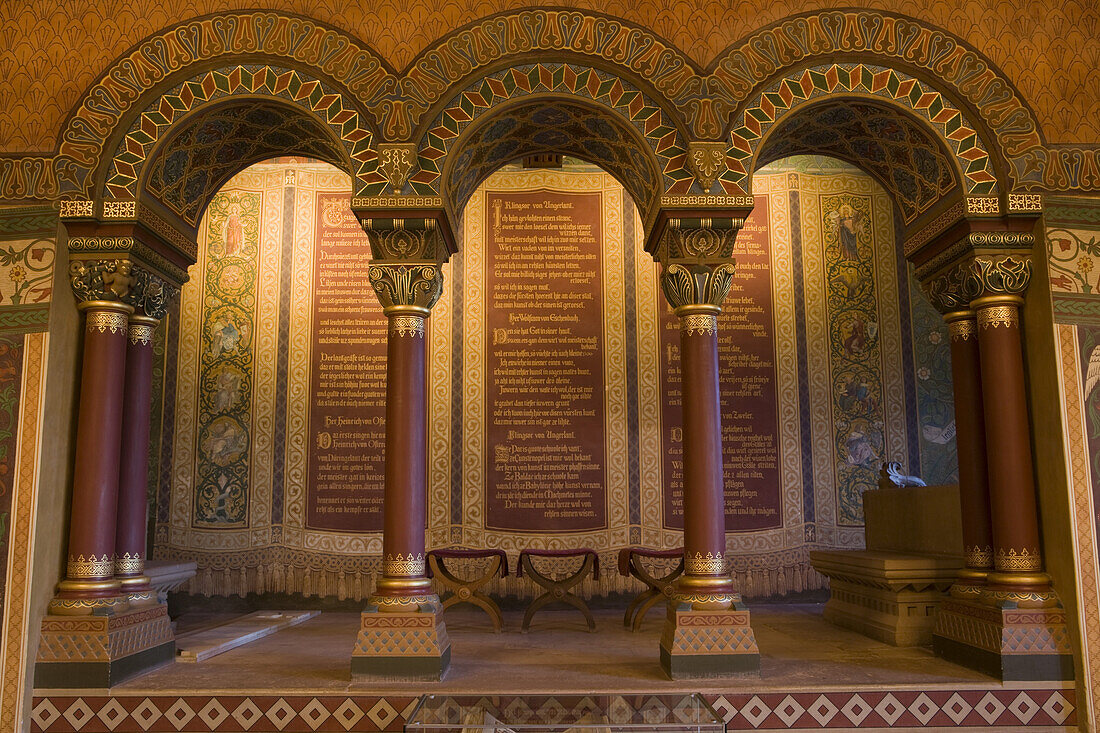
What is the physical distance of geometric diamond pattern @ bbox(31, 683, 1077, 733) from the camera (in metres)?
5.30

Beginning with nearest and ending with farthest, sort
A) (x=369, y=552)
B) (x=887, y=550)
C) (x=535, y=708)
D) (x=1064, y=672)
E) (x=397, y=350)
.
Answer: (x=535, y=708) → (x=1064, y=672) → (x=397, y=350) → (x=887, y=550) → (x=369, y=552)

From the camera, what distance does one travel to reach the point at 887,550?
779cm

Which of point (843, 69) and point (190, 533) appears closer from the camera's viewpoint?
point (843, 69)

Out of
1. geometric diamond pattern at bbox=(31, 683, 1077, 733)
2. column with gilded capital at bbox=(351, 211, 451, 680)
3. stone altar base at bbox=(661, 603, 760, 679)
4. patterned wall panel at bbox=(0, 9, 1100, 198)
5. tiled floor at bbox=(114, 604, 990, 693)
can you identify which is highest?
patterned wall panel at bbox=(0, 9, 1100, 198)

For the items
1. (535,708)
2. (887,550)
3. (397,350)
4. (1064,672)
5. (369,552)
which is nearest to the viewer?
(535,708)

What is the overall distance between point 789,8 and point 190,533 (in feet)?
25.4

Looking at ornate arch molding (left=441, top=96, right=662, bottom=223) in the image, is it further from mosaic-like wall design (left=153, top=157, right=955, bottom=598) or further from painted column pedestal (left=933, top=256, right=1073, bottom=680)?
painted column pedestal (left=933, top=256, right=1073, bottom=680)

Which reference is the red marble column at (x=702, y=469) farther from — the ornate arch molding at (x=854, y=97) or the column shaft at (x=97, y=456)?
the column shaft at (x=97, y=456)

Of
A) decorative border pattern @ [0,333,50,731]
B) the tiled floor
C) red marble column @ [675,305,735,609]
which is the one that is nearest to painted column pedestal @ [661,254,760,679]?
red marble column @ [675,305,735,609]

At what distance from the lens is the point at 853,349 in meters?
9.59

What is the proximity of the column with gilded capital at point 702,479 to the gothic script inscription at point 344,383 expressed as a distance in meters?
4.11

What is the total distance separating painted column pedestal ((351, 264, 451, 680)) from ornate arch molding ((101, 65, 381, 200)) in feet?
3.19

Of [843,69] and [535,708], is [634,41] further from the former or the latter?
[535,708]

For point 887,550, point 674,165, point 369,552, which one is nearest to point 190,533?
point 369,552
